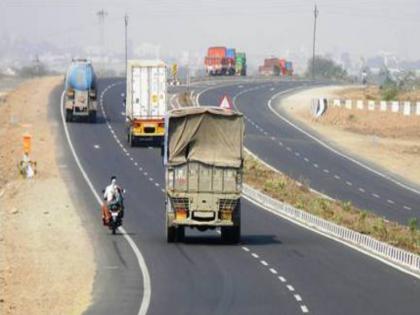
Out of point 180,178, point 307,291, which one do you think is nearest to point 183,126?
point 180,178

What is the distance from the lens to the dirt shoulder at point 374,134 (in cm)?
7338

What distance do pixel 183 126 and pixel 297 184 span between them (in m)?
23.3

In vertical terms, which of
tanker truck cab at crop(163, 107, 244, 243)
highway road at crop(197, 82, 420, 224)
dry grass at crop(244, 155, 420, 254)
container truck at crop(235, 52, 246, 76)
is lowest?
container truck at crop(235, 52, 246, 76)

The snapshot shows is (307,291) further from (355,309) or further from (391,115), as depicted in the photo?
(391,115)

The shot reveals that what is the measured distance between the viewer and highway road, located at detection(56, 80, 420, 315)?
24.4m

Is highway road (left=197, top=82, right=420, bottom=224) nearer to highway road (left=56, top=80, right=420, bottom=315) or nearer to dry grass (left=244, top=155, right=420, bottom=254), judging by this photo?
dry grass (left=244, top=155, right=420, bottom=254)

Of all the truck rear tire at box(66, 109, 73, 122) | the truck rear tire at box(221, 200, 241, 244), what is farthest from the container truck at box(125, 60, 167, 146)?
the truck rear tire at box(221, 200, 241, 244)

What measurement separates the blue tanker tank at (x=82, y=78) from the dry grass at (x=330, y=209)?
16099mm

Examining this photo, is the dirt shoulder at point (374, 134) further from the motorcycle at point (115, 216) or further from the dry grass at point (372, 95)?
the motorcycle at point (115, 216)

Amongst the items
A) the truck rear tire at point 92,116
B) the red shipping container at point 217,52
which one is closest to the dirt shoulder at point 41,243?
the truck rear tire at point 92,116

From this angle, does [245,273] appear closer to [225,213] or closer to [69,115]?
[225,213]

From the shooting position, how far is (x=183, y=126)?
34.9m

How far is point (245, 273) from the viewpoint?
29094 mm

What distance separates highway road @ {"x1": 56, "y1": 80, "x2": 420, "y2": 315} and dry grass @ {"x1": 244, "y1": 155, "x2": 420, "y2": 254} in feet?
6.39
